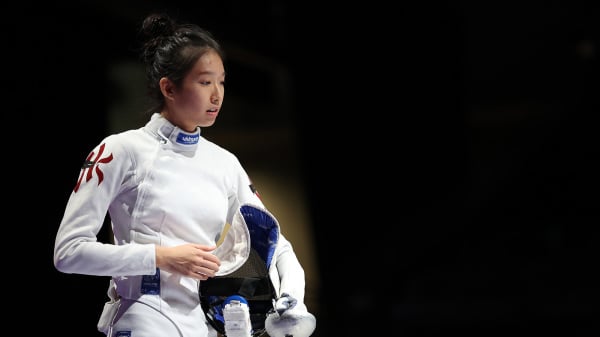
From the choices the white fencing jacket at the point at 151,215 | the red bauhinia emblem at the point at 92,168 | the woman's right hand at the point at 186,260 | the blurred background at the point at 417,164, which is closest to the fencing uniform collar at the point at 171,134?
the white fencing jacket at the point at 151,215

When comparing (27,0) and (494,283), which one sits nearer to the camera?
(27,0)

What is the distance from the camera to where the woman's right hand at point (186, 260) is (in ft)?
5.47

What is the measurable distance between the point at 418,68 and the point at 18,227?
145 inches

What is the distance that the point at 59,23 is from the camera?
3.40 m

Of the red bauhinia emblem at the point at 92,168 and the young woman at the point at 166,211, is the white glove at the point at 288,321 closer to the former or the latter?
the young woman at the point at 166,211

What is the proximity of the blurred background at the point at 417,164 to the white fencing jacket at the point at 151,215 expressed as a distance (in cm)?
348

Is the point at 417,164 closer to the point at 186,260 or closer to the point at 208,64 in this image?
the point at 208,64

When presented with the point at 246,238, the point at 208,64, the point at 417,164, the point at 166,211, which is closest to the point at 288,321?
the point at 246,238

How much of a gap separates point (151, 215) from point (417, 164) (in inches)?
171

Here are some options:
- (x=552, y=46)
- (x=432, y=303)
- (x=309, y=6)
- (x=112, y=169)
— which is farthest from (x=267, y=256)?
(x=552, y=46)

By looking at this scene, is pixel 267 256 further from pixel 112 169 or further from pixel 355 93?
pixel 355 93

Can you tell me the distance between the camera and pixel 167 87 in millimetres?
1833

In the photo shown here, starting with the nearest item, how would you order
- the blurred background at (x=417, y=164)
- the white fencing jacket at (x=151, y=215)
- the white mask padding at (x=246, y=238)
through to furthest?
the white fencing jacket at (x=151, y=215) < the white mask padding at (x=246, y=238) < the blurred background at (x=417, y=164)

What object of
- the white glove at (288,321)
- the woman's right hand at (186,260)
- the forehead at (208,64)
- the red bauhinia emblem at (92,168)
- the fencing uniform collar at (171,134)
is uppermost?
the forehead at (208,64)
